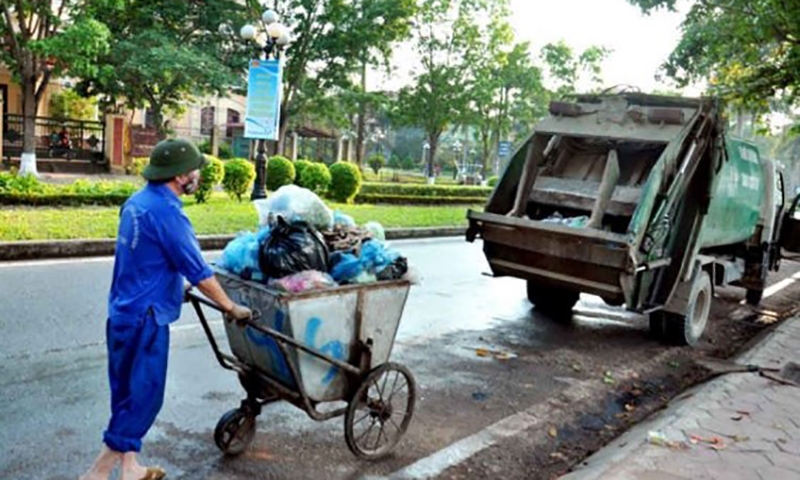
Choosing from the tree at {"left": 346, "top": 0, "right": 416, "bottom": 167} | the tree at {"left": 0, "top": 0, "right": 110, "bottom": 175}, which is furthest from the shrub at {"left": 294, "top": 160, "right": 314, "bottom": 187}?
the tree at {"left": 346, "top": 0, "right": 416, "bottom": 167}

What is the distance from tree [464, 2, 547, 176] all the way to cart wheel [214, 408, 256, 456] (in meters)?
28.1

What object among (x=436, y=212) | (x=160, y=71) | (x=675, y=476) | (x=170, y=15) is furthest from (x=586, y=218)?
(x=170, y=15)

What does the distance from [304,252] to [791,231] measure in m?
9.99

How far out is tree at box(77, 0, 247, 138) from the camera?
19.4 metres

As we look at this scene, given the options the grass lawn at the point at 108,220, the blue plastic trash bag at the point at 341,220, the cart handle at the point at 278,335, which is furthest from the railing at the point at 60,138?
the cart handle at the point at 278,335

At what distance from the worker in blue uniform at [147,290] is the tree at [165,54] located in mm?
16165

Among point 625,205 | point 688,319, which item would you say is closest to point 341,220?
point 625,205

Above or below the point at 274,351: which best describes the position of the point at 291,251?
above

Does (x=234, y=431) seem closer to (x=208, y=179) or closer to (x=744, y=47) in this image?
(x=744, y=47)

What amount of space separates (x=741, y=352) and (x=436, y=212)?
12841mm

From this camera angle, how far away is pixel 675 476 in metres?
3.56

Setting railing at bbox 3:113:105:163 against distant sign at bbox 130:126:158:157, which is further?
distant sign at bbox 130:126:158:157

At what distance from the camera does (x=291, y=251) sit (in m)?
3.42

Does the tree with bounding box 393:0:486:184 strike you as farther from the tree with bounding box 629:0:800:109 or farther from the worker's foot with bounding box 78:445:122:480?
the worker's foot with bounding box 78:445:122:480
